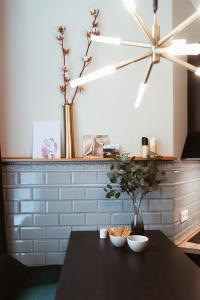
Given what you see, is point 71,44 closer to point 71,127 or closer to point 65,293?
point 71,127

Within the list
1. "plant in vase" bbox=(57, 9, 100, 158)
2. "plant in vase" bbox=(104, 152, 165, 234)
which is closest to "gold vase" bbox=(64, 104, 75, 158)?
"plant in vase" bbox=(57, 9, 100, 158)

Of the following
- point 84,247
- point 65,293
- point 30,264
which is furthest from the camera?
point 30,264

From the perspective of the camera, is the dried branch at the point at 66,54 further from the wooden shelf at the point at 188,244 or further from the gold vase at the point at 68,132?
the wooden shelf at the point at 188,244

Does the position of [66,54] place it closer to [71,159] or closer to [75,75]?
[75,75]

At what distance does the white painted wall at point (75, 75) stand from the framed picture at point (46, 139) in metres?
0.05

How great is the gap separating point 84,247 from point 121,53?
1321 mm

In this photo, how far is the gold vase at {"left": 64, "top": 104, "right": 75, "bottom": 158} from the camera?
1.99 metres

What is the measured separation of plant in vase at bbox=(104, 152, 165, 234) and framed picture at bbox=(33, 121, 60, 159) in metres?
0.42

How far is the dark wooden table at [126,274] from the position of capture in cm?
111

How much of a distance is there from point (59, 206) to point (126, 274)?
832 millimetres

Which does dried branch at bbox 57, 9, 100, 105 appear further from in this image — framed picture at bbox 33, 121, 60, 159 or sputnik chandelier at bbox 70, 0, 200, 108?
sputnik chandelier at bbox 70, 0, 200, 108

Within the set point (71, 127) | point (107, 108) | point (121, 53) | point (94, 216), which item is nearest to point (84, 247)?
point (94, 216)

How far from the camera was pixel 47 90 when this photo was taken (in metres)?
2.04

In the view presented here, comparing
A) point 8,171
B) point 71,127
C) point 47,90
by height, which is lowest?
point 8,171
